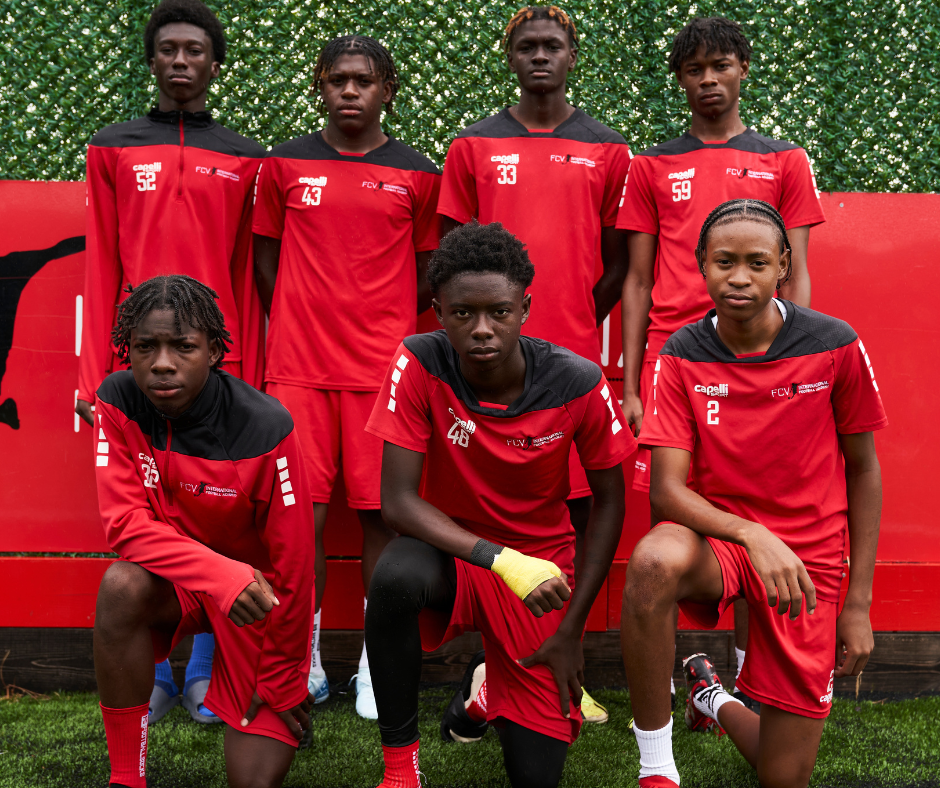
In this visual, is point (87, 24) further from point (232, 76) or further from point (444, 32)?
point (444, 32)

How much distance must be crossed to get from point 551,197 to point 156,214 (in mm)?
1377

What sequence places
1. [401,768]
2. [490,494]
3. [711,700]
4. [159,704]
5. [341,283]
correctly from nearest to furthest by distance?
[401,768], [490,494], [711,700], [159,704], [341,283]

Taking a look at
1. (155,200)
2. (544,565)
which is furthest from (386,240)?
(544,565)

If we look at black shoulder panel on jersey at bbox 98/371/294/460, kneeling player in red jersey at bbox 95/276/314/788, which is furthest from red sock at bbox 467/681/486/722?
black shoulder panel on jersey at bbox 98/371/294/460

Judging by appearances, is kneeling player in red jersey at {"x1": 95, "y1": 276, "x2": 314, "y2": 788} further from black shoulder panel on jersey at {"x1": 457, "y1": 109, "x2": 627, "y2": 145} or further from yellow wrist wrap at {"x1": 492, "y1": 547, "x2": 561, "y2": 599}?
black shoulder panel on jersey at {"x1": 457, "y1": 109, "x2": 627, "y2": 145}

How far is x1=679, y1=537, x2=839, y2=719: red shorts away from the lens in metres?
2.23

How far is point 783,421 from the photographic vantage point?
2311 mm

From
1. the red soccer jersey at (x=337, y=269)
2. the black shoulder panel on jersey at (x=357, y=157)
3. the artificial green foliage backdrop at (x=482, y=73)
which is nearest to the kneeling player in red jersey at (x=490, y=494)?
the red soccer jersey at (x=337, y=269)

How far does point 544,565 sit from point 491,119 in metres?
1.80

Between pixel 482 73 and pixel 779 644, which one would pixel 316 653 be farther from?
pixel 482 73

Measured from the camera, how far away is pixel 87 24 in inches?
134

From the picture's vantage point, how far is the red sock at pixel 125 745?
2186 millimetres

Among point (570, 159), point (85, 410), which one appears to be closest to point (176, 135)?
point (85, 410)

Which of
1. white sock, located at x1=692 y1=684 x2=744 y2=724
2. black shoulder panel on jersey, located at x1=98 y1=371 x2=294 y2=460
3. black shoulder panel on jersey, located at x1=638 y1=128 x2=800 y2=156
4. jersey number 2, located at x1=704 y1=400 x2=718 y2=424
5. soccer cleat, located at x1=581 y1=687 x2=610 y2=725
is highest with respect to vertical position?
black shoulder panel on jersey, located at x1=638 y1=128 x2=800 y2=156
